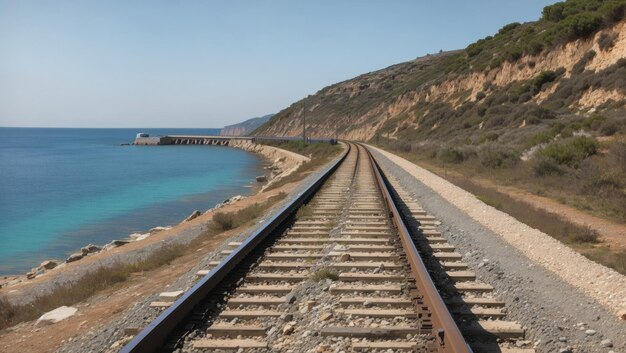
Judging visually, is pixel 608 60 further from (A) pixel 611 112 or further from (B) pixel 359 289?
(B) pixel 359 289

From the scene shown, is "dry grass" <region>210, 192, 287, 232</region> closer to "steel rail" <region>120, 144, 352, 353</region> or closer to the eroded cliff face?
"steel rail" <region>120, 144, 352, 353</region>

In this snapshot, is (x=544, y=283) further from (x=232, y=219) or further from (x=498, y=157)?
(x=498, y=157)

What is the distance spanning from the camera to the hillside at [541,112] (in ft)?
58.1

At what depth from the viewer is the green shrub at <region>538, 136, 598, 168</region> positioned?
19.3 m

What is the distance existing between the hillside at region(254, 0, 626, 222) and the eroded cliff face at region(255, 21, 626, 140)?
16 cm

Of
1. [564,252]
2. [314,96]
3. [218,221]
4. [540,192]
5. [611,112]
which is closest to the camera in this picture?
[564,252]

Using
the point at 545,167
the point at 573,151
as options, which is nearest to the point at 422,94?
the point at 573,151

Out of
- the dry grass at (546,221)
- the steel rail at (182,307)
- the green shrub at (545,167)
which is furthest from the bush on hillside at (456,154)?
the steel rail at (182,307)

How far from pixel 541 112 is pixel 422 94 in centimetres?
4460

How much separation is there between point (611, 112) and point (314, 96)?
145 m

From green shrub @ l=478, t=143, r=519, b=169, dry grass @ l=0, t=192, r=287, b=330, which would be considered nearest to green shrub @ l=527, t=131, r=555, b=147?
green shrub @ l=478, t=143, r=519, b=169

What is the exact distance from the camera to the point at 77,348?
198 inches

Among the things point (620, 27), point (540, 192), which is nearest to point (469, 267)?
point (540, 192)

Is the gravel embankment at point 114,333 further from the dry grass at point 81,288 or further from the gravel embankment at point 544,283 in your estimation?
the gravel embankment at point 544,283
